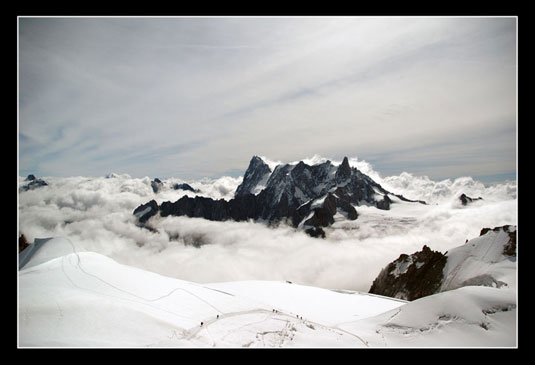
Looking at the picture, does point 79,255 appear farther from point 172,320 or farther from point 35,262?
point 172,320

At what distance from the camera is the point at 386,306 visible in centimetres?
4344

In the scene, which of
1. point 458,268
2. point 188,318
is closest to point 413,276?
point 458,268

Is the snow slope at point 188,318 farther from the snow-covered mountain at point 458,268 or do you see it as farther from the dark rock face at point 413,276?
the dark rock face at point 413,276

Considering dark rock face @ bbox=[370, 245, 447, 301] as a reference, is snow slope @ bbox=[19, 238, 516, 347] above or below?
above

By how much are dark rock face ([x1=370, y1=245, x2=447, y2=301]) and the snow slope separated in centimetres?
7934

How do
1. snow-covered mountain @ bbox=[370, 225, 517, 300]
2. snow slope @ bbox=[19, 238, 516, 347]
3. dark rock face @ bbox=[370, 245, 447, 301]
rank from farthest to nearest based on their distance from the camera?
dark rock face @ bbox=[370, 245, 447, 301], snow-covered mountain @ bbox=[370, 225, 517, 300], snow slope @ bbox=[19, 238, 516, 347]

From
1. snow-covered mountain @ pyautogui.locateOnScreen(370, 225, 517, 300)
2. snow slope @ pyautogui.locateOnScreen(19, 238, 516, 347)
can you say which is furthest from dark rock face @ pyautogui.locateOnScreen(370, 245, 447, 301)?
snow slope @ pyautogui.locateOnScreen(19, 238, 516, 347)

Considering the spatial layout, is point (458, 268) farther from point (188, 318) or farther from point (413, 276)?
point (188, 318)

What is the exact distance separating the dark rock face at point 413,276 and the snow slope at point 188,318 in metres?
A: 79.3

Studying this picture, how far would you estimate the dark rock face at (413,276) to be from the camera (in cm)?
9319

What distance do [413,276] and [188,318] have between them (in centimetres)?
11283

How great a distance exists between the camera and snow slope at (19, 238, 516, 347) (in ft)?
51.1

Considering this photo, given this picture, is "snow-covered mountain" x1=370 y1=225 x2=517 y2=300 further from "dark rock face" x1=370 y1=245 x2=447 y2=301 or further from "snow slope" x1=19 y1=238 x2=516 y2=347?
Answer: "snow slope" x1=19 y1=238 x2=516 y2=347
